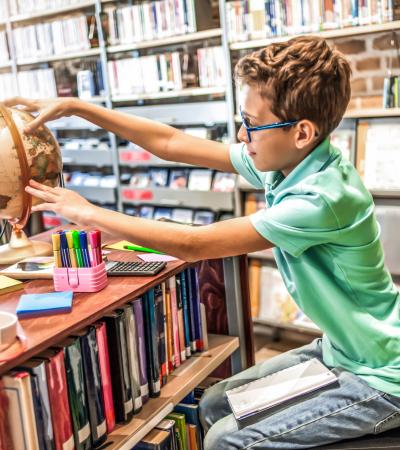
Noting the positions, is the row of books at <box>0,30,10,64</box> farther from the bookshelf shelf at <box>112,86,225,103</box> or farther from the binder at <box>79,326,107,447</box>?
the binder at <box>79,326,107,447</box>

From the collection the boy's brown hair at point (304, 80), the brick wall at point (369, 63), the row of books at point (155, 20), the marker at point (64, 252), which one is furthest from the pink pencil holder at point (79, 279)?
the row of books at point (155, 20)

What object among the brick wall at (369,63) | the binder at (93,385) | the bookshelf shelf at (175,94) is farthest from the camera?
the bookshelf shelf at (175,94)

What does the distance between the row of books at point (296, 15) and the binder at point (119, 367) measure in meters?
2.02

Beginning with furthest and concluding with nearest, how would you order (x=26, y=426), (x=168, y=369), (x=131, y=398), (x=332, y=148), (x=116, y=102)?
(x=116, y=102), (x=168, y=369), (x=131, y=398), (x=332, y=148), (x=26, y=426)

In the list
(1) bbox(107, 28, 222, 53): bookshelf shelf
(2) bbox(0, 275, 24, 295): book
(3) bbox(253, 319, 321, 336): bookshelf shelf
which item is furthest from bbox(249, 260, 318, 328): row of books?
(2) bbox(0, 275, 24, 295): book

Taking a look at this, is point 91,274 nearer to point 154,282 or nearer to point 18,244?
point 154,282

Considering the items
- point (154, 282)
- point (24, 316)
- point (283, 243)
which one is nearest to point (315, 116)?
point (283, 243)

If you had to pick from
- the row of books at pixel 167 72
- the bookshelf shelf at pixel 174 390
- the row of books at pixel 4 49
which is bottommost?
the bookshelf shelf at pixel 174 390

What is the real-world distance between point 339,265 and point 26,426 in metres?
0.76

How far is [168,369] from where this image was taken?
5.91 ft

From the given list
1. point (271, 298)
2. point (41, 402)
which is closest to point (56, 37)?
point (271, 298)

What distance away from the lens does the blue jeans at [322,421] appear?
132 centimetres

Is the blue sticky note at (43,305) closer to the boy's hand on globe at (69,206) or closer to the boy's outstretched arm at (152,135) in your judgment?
A: the boy's hand on globe at (69,206)

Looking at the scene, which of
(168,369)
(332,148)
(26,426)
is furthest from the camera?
(168,369)
